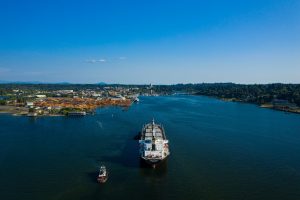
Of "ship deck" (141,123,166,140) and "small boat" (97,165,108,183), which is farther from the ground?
"ship deck" (141,123,166,140)

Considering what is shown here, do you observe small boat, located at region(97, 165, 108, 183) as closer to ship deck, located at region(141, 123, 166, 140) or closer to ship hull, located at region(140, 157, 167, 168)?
ship hull, located at region(140, 157, 167, 168)

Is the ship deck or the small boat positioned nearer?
the small boat

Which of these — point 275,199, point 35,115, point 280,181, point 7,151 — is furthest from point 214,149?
point 35,115

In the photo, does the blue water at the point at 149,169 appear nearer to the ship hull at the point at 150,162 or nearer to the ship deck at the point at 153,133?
the ship hull at the point at 150,162

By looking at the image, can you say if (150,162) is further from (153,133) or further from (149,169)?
(153,133)

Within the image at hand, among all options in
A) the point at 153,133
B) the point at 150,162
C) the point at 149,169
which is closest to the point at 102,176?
the point at 149,169

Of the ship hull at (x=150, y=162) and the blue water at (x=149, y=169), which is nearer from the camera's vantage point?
the blue water at (x=149, y=169)

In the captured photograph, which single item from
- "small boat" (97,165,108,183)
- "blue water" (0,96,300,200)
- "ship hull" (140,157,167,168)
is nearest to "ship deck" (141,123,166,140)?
"blue water" (0,96,300,200)

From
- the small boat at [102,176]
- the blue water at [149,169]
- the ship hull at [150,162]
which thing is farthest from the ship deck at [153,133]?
the small boat at [102,176]

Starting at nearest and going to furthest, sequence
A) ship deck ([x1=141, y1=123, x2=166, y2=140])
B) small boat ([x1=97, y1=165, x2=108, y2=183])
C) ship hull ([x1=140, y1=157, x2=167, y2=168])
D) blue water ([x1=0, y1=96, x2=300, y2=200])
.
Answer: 1. blue water ([x1=0, y1=96, x2=300, y2=200])
2. small boat ([x1=97, y1=165, x2=108, y2=183])
3. ship hull ([x1=140, y1=157, x2=167, y2=168])
4. ship deck ([x1=141, y1=123, x2=166, y2=140])
